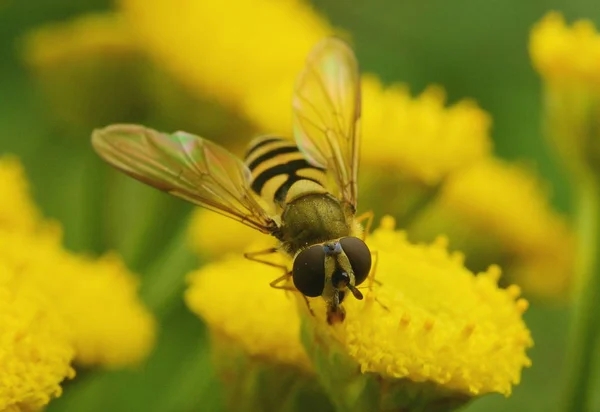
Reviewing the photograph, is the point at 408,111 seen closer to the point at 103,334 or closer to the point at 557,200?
the point at 103,334

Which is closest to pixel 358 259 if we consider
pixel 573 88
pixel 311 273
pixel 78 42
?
pixel 311 273

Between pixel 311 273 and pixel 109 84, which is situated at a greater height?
pixel 311 273

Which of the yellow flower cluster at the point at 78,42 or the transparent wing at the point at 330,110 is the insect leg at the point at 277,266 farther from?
the yellow flower cluster at the point at 78,42

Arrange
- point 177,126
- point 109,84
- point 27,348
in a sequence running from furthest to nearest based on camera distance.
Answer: point 109,84, point 177,126, point 27,348

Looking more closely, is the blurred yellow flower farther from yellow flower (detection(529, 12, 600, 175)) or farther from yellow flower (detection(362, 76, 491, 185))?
yellow flower (detection(529, 12, 600, 175))

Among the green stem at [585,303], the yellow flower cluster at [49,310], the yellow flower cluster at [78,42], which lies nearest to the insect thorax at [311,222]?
the yellow flower cluster at [49,310]

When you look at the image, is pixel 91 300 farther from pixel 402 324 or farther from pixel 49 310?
pixel 402 324

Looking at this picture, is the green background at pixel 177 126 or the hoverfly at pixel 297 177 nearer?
the hoverfly at pixel 297 177
